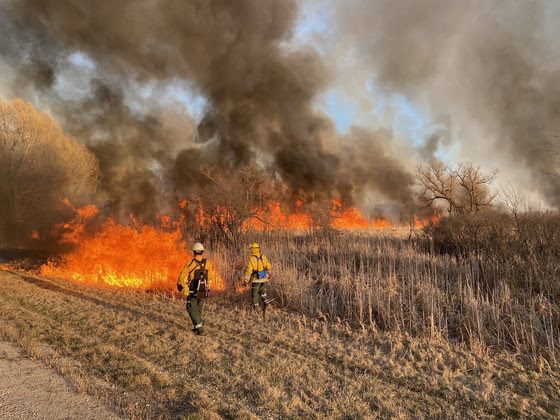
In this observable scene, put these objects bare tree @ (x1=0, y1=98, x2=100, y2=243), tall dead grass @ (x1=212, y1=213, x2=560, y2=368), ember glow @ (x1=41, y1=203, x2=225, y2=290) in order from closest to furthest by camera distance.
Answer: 1. tall dead grass @ (x1=212, y1=213, x2=560, y2=368)
2. ember glow @ (x1=41, y1=203, x2=225, y2=290)
3. bare tree @ (x1=0, y1=98, x2=100, y2=243)

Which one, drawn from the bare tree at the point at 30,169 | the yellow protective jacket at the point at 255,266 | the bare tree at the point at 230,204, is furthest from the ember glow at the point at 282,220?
the bare tree at the point at 30,169

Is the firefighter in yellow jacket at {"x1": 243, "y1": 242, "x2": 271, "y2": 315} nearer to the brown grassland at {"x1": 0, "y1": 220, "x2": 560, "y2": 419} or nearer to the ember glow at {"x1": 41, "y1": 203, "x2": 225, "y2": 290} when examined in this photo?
the brown grassland at {"x1": 0, "y1": 220, "x2": 560, "y2": 419}

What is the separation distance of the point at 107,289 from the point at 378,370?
10.8 metres

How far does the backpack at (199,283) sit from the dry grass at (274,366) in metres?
0.94

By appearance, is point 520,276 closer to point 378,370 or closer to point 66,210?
point 378,370

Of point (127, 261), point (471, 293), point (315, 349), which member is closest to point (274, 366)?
point (315, 349)

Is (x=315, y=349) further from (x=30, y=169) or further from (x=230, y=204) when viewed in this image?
(x=30, y=169)

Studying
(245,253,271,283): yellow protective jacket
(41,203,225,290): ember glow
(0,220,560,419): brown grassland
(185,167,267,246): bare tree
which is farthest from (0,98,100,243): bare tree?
(245,253,271,283): yellow protective jacket

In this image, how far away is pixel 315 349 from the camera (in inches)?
258

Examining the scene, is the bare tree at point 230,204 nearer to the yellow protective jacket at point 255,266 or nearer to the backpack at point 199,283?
the yellow protective jacket at point 255,266

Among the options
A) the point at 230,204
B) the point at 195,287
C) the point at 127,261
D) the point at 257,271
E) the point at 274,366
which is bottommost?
the point at 274,366

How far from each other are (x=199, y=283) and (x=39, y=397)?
3.37 meters

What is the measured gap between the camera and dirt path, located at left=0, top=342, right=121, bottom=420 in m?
4.16

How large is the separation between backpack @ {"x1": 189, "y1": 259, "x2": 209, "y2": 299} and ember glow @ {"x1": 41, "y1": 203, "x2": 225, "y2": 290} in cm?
483
